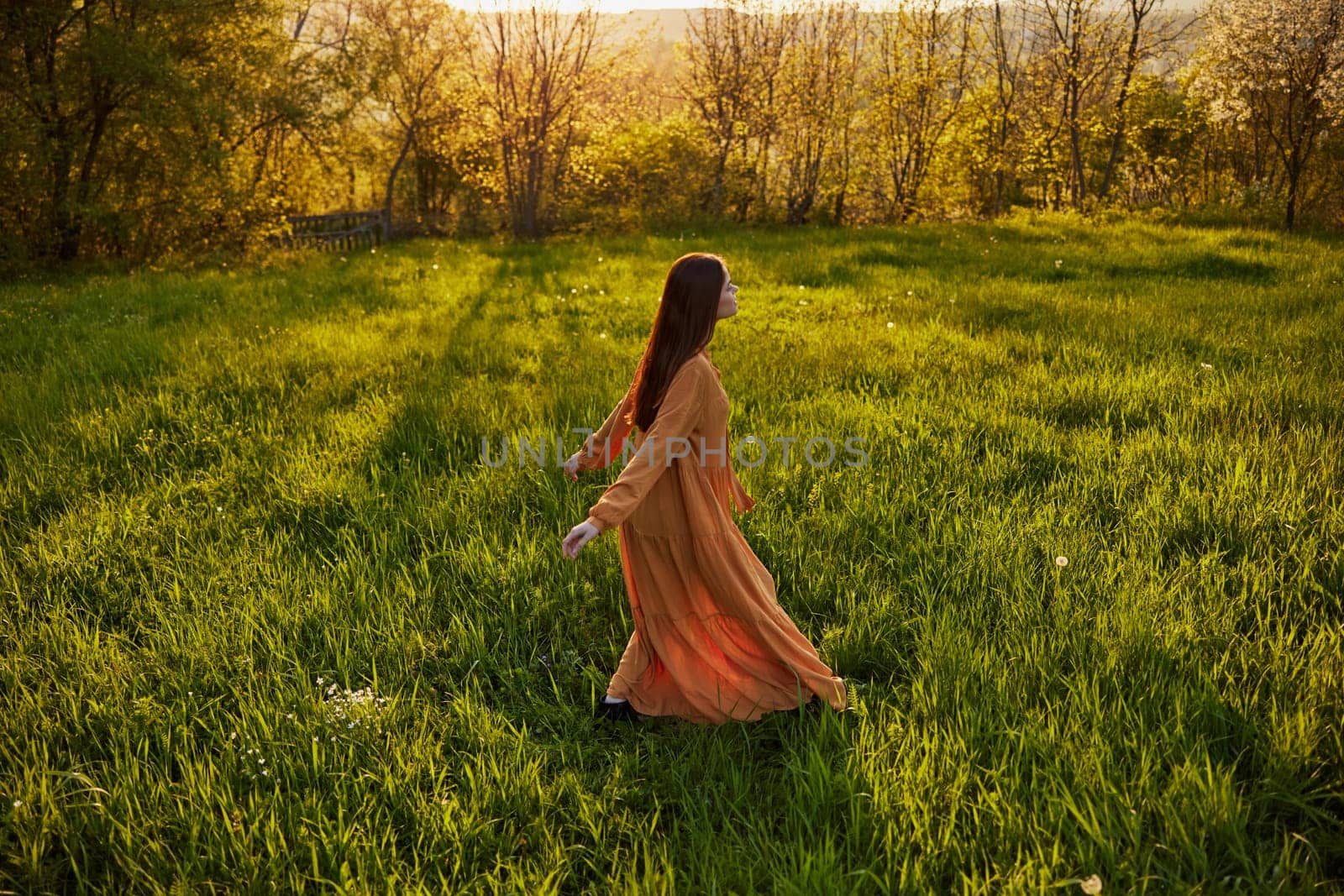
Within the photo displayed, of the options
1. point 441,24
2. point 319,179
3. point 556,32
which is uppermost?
point 441,24

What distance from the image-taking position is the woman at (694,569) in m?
2.73

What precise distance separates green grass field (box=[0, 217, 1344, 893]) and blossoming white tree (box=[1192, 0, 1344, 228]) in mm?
7496

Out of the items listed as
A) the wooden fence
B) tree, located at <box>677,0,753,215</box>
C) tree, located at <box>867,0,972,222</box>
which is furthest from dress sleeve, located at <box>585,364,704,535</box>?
tree, located at <box>867,0,972,222</box>

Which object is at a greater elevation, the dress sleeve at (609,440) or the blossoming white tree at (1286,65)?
the blossoming white tree at (1286,65)

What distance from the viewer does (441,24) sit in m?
20.1

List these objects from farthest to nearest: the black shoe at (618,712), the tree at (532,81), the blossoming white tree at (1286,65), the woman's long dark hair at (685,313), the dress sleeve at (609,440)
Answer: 1. the tree at (532,81)
2. the blossoming white tree at (1286,65)
3. the dress sleeve at (609,440)
4. the black shoe at (618,712)
5. the woman's long dark hair at (685,313)

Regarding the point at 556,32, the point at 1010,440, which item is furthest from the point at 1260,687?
the point at 556,32

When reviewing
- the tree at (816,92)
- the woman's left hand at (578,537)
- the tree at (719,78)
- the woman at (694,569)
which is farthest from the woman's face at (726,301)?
the tree at (816,92)

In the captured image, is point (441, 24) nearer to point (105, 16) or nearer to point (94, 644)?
point (105, 16)

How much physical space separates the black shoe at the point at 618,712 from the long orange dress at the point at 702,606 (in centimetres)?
4

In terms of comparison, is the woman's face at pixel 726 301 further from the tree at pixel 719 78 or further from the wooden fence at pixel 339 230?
the tree at pixel 719 78

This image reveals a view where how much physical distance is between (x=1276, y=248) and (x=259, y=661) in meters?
13.1

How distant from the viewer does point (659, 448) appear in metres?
2.64

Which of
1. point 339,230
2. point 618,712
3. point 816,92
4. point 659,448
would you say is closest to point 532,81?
point 339,230
